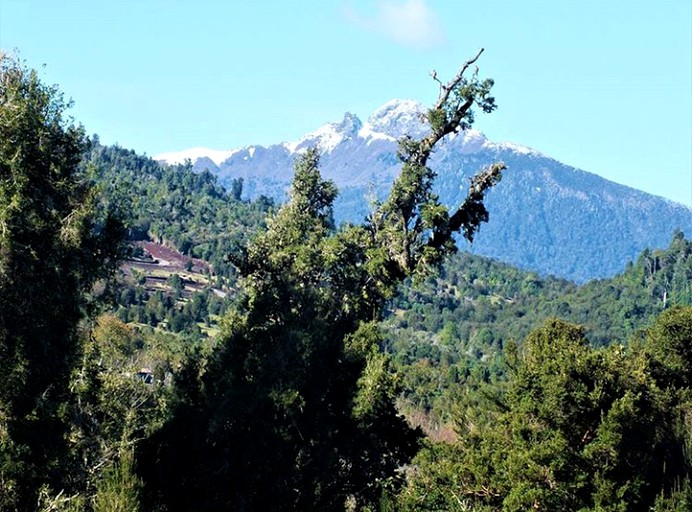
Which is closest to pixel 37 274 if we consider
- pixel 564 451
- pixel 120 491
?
pixel 120 491

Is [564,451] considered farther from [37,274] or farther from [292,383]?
[37,274]

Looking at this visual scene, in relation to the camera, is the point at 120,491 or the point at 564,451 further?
the point at 564,451

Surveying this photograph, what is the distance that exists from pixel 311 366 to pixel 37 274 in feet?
27.8

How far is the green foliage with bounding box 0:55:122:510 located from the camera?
23.4m

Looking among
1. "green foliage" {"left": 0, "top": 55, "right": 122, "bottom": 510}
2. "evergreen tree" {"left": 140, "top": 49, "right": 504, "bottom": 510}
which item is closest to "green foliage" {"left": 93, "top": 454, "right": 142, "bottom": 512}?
"green foliage" {"left": 0, "top": 55, "right": 122, "bottom": 510}

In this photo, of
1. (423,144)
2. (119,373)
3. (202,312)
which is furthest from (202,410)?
(202,312)

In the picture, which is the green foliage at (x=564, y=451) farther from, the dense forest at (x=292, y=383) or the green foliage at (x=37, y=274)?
the green foliage at (x=37, y=274)

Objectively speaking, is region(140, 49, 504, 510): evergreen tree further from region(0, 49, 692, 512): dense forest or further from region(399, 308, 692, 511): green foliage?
region(399, 308, 692, 511): green foliage

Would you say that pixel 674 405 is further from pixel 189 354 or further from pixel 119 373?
pixel 119 373

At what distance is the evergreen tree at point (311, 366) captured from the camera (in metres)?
29.1

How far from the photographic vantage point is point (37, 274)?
78.7 feet

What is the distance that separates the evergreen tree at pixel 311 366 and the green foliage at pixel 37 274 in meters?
5.38

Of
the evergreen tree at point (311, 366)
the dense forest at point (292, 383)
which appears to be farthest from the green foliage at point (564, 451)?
the evergreen tree at point (311, 366)

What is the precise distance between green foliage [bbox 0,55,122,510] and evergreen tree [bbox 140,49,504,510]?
5376 millimetres
